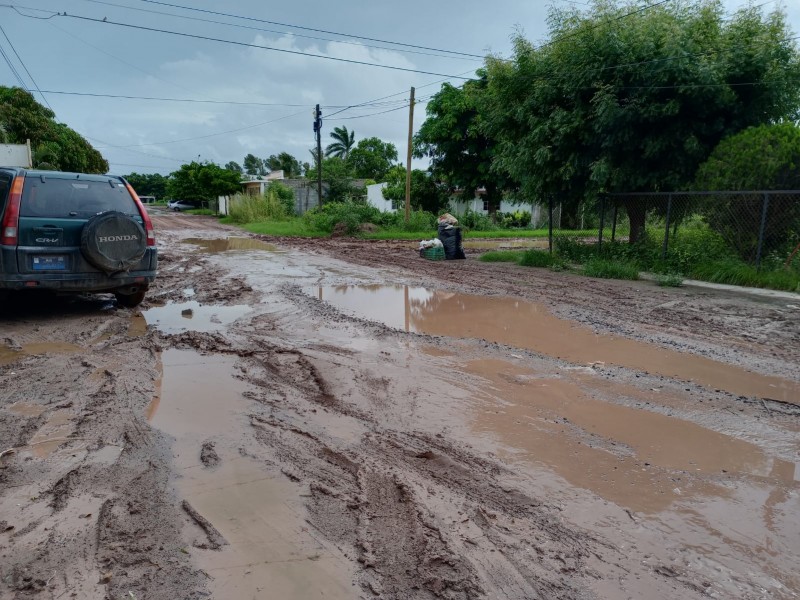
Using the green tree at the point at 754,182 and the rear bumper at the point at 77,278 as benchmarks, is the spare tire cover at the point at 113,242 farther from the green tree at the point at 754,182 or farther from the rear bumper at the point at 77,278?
the green tree at the point at 754,182

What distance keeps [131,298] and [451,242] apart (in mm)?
10627

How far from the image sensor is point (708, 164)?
41.0 ft

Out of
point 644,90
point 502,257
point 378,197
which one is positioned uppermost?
point 644,90

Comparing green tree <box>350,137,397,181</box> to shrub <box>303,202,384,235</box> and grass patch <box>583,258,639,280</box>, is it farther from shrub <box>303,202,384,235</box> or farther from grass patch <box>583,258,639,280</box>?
grass patch <box>583,258,639,280</box>

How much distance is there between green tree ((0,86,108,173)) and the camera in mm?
30047

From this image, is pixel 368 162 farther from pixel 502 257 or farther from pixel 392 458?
pixel 392 458

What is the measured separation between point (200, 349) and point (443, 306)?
448cm

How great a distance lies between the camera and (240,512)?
3.12 m

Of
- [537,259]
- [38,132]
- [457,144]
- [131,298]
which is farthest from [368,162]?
[131,298]

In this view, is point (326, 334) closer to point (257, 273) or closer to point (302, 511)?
point (302, 511)

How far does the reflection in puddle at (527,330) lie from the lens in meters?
5.79

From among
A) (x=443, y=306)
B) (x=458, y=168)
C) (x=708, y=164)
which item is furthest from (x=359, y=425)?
(x=458, y=168)

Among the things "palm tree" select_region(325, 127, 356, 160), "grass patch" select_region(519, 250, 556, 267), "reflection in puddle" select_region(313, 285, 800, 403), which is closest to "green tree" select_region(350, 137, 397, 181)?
"palm tree" select_region(325, 127, 356, 160)

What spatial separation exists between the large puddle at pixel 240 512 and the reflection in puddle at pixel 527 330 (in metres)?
3.76
